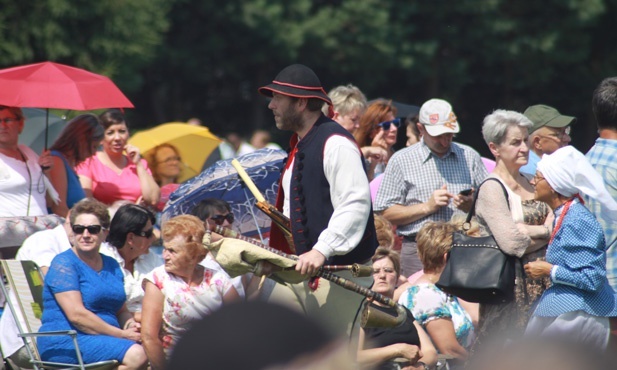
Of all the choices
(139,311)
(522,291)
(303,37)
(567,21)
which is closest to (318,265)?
(522,291)

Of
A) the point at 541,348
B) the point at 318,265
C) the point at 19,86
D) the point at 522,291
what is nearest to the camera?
the point at 541,348

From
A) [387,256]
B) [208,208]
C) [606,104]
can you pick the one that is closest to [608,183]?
[606,104]

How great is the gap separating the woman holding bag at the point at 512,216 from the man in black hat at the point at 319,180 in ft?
3.07

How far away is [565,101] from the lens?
26.1m

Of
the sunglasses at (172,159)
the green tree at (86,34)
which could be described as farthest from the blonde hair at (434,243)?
the green tree at (86,34)

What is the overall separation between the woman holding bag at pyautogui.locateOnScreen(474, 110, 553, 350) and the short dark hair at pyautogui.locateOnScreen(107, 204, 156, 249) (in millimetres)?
2016

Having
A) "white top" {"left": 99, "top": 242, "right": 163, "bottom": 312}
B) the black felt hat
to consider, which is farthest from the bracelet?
the black felt hat

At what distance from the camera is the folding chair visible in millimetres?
5531

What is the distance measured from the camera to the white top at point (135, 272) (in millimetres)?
5996

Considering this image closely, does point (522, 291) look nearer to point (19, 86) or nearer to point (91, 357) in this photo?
point (91, 357)

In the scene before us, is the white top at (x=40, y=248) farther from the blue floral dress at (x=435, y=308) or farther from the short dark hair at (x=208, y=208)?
the blue floral dress at (x=435, y=308)

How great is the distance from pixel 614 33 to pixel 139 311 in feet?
76.0

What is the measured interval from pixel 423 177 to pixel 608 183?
155 centimetres

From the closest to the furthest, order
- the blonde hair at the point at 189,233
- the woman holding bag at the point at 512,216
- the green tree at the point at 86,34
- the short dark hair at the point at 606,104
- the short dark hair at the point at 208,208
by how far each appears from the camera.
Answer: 1. the short dark hair at the point at 606,104
2. the woman holding bag at the point at 512,216
3. the blonde hair at the point at 189,233
4. the short dark hair at the point at 208,208
5. the green tree at the point at 86,34
